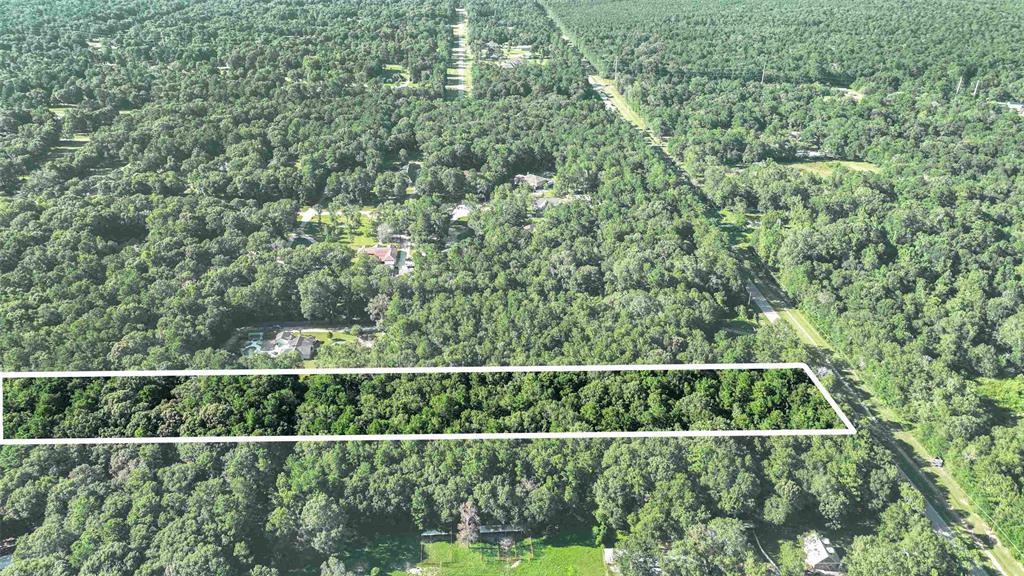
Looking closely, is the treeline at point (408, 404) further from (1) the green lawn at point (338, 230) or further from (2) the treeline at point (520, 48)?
(2) the treeline at point (520, 48)

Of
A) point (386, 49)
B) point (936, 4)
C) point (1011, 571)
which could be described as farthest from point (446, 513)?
point (936, 4)

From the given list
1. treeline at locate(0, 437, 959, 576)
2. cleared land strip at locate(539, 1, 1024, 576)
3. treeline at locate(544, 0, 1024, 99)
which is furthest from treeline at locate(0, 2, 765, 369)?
treeline at locate(544, 0, 1024, 99)

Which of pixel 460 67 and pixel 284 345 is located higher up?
pixel 460 67

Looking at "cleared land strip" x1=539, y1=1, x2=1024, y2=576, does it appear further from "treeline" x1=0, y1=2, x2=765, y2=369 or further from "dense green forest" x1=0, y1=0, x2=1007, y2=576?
"treeline" x1=0, y1=2, x2=765, y2=369

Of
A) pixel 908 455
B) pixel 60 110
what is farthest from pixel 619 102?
pixel 60 110

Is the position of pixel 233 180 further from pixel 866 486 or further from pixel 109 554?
pixel 866 486

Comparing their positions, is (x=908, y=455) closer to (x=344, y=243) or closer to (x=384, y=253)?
(x=384, y=253)
